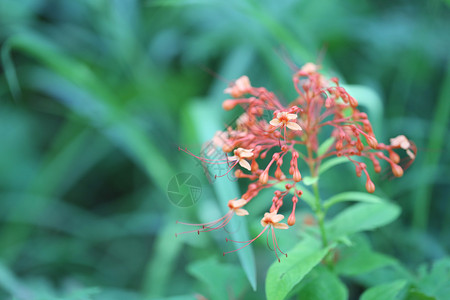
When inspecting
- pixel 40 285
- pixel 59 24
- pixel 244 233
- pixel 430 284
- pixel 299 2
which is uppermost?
pixel 59 24

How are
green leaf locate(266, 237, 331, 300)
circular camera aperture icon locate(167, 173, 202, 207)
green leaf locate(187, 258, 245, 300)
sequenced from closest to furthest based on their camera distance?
green leaf locate(266, 237, 331, 300)
circular camera aperture icon locate(167, 173, 202, 207)
green leaf locate(187, 258, 245, 300)

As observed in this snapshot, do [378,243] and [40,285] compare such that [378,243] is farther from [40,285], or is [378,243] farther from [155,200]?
[40,285]

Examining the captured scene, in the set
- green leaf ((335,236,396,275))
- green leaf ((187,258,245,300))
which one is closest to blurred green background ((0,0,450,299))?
green leaf ((187,258,245,300))

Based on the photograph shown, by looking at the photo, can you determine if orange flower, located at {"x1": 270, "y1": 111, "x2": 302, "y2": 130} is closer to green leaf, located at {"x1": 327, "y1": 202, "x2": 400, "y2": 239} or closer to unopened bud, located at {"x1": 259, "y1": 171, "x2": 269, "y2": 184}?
unopened bud, located at {"x1": 259, "y1": 171, "x2": 269, "y2": 184}

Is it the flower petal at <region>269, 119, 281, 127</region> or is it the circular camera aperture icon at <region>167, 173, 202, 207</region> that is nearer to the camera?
the flower petal at <region>269, 119, 281, 127</region>

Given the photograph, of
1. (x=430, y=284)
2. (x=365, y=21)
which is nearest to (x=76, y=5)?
(x=365, y=21)

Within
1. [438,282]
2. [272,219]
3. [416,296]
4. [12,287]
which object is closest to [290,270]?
[272,219]

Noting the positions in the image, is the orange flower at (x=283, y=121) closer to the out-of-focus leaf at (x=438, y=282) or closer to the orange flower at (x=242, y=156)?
the orange flower at (x=242, y=156)
